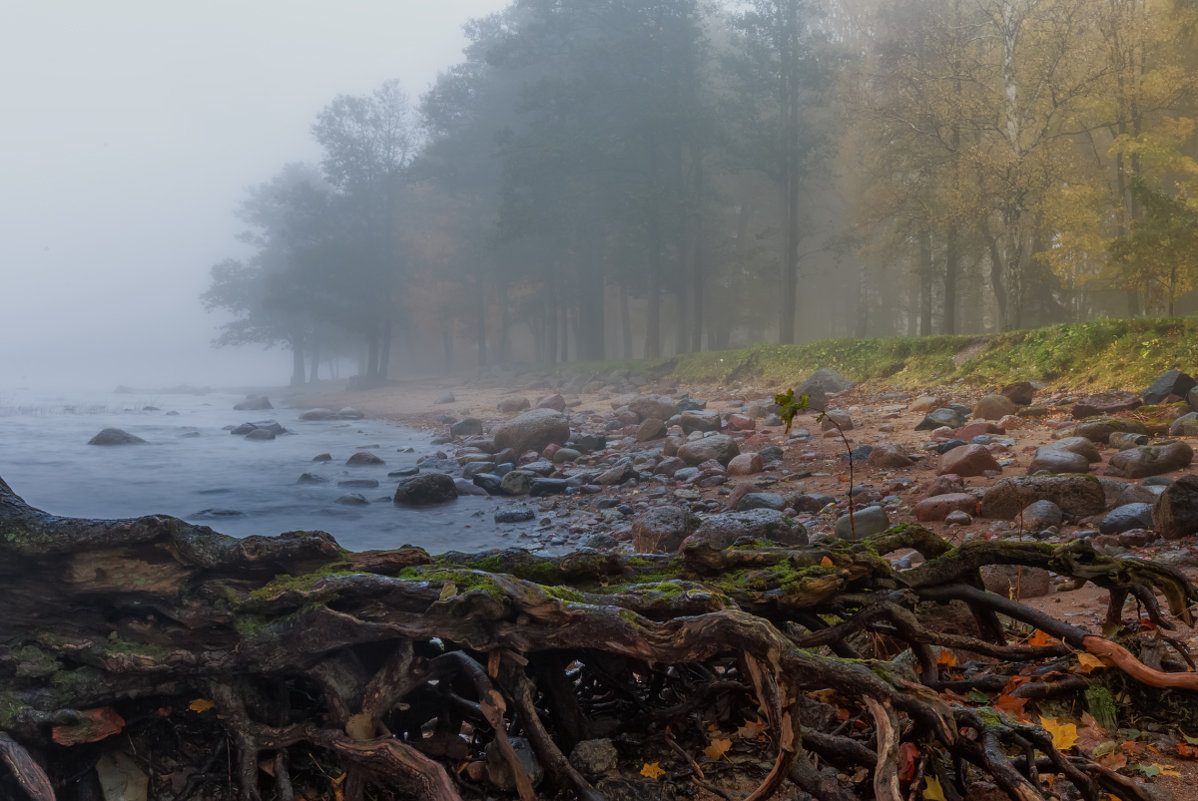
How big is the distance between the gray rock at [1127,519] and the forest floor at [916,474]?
12 centimetres

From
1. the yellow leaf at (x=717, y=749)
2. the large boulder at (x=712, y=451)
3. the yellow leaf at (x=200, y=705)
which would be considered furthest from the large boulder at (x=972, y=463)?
the yellow leaf at (x=200, y=705)

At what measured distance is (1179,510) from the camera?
5.56 metres

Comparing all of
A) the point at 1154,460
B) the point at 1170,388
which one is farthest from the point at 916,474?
the point at 1170,388

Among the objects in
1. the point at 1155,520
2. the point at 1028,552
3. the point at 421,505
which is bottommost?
the point at 421,505

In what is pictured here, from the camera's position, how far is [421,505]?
38.4ft

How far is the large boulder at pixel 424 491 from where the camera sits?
11.7 metres

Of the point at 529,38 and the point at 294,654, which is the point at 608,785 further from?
the point at 529,38

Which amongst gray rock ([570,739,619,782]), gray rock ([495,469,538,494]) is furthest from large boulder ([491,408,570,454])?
gray rock ([570,739,619,782])

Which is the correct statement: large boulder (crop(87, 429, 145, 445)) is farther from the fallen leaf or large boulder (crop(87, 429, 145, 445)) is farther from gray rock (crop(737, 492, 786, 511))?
the fallen leaf

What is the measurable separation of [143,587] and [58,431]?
24.1 m

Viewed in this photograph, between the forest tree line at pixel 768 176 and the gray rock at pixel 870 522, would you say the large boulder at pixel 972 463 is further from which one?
the forest tree line at pixel 768 176

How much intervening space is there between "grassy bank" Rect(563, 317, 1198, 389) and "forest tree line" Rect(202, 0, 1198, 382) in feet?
16.6

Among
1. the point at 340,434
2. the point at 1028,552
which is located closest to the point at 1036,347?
the point at 1028,552

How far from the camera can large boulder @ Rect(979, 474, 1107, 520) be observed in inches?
260
